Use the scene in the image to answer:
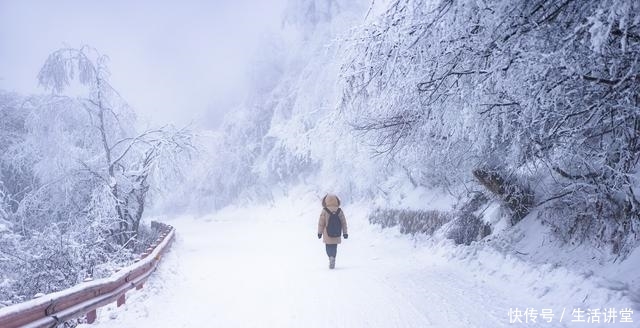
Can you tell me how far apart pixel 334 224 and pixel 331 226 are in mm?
88

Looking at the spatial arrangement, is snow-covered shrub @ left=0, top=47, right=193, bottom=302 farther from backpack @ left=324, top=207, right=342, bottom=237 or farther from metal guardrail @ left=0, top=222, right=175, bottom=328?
metal guardrail @ left=0, top=222, right=175, bottom=328

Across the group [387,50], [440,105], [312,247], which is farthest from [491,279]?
[312,247]

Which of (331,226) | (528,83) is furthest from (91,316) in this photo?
(528,83)

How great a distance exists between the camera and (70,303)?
5562mm

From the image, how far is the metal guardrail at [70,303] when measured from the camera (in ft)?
14.8

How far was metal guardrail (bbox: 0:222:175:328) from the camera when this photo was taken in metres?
4.51

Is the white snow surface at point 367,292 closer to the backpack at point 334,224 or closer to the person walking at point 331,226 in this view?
the person walking at point 331,226

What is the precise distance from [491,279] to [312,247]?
869 cm

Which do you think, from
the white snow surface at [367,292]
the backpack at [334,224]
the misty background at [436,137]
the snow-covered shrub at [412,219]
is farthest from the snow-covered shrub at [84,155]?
the snow-covered shrub at [412,219]

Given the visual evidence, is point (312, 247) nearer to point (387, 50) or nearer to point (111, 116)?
point (111, 116)

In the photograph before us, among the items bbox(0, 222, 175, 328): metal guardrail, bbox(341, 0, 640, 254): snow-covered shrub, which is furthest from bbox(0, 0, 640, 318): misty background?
bbox(0, 222, 175, 328): metal guardrail

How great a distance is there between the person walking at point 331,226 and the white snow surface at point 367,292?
497 millimetres

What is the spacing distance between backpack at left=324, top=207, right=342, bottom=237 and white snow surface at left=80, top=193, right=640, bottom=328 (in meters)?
0.83

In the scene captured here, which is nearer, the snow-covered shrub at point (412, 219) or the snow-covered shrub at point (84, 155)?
the snow-covered shrub at point (412, 219)
